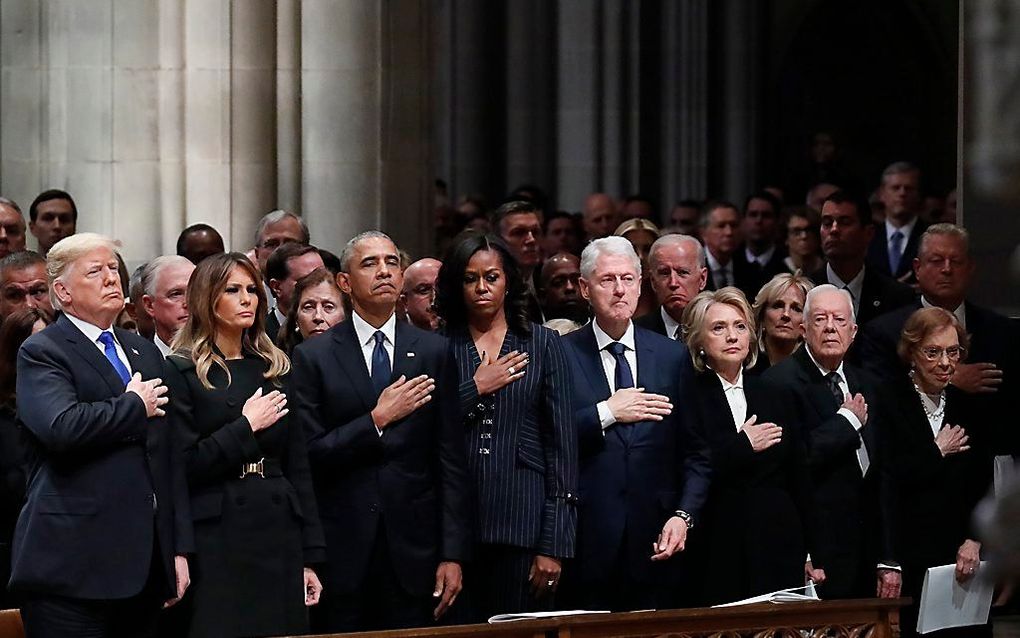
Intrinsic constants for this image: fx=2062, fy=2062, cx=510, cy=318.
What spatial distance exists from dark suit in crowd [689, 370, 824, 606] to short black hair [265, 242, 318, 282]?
190 centimetres

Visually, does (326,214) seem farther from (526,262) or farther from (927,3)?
(927,3)

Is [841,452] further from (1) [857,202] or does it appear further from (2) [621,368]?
(1) [857,202]

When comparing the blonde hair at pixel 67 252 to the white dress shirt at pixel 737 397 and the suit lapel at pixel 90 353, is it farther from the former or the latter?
the white dress shirt at pixel 737 397

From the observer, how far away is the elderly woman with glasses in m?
8.23

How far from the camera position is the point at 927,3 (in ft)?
68.5

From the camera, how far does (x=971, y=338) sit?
28.5ft

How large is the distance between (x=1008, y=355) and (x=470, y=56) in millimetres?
11321

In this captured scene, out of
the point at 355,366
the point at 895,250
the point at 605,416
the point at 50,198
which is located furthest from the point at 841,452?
the point at 895,250

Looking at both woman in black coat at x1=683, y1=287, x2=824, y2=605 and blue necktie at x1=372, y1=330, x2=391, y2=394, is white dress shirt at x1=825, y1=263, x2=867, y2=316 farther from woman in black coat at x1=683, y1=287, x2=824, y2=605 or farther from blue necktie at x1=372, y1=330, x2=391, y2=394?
blue necktie at x1=372, y1=330, x2=391, y2=394

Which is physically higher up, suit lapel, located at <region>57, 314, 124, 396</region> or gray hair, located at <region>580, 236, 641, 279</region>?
gray hair, located at <region>580, 236, 641, 279</region>

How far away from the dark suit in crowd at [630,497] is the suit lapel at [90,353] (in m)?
1.83

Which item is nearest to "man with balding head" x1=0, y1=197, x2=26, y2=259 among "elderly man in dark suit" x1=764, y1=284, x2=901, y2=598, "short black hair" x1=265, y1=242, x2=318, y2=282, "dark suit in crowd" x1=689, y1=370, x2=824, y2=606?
"short black hair" x1=265, y1=242, x2=318, y2=282

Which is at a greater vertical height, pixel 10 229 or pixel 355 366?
pixel 10 229

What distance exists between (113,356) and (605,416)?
6.25 ft
